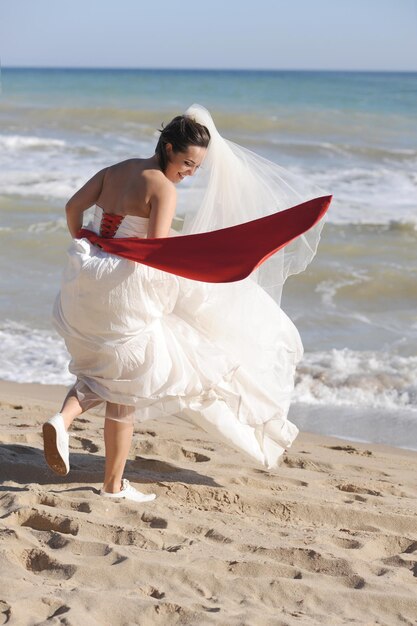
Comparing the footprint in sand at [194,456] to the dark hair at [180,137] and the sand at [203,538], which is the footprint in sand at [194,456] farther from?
the dark hair at [180,137]

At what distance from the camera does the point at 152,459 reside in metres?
4.71

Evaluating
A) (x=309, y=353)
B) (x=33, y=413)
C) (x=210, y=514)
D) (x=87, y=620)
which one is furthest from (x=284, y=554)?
(x=309, y=353)

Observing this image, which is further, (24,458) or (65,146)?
(65,146)

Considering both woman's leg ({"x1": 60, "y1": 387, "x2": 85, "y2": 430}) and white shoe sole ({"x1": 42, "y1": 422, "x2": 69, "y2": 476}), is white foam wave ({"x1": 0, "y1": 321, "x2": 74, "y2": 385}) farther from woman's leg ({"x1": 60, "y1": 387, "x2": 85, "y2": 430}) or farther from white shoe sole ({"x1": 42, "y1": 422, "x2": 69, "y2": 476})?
white shoe sole ({"x1": 42, "y1": 422, "x2": 69, "y2": 476})

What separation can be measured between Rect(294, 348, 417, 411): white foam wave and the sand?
102 cm

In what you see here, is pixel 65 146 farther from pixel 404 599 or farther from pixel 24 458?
pixel 404 599

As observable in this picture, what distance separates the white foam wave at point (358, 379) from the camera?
6.25m

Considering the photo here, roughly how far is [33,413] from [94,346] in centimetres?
176

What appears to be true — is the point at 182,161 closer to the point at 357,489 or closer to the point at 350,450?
the point at 357,489

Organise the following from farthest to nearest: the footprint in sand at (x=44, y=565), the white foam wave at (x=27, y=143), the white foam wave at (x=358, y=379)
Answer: the white foam wave at (x=27, y=143), the white foam wave at (x=358, y=379), the footprint in sand at (x=44, y=565)

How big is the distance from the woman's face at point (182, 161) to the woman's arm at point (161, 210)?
0.30ft

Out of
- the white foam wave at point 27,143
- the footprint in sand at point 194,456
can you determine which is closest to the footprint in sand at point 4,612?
the footprint in sand at point 194,456

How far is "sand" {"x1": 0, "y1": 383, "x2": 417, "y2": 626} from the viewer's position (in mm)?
3037

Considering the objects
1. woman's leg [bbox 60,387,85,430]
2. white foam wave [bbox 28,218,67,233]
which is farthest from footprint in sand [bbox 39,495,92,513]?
white foam wave [bbox 28,218,67,233]
